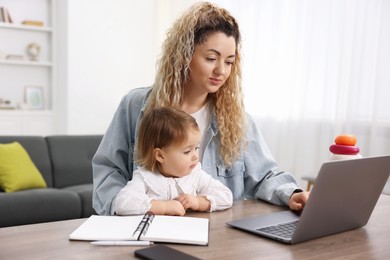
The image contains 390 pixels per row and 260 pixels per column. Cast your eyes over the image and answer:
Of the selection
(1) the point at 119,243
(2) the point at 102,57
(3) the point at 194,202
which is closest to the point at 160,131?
(3) the point at 194,202

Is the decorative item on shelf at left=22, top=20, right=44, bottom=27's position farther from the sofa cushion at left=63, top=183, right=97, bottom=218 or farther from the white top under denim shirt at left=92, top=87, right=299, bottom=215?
the white top under denim shirt at left=92, top=87, right=299, bottom=215

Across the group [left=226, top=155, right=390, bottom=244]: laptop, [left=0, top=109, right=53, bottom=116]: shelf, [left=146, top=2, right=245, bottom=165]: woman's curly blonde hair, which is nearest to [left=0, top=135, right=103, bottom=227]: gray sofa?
[left=0, top=109, right=53, bottom=116]: shelf

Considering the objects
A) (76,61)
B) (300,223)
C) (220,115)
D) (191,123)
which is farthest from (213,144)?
(76,61)

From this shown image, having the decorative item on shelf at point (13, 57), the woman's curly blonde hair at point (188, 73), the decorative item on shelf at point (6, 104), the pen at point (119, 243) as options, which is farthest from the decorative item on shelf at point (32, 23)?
the pen at point (119, 243)

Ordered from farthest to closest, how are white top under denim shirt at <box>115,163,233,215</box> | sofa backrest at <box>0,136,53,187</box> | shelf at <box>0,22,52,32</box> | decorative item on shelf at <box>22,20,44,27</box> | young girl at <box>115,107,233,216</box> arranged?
decorative item on shelf at <box>22,20,44,27</box> < shelf at <box>0,22,52,32</box> < sofa backrest at <box>0,136,53,187</box> < young girl at <box>115,107,233,216</box> < white top under denim shirt at <box>115,163,233,215</box>

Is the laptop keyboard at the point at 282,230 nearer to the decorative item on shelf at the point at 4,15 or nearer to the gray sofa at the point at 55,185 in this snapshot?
the gray sofa at the point at 55,185

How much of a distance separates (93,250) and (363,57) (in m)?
3.21

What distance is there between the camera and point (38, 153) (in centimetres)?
401

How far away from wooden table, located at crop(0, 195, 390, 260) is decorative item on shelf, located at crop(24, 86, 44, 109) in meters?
4.89

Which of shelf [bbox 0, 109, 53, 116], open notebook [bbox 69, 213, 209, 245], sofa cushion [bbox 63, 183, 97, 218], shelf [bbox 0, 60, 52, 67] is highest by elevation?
shelf [bbox 0, 60, 52, 67]

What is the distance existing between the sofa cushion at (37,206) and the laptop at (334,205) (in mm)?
2430

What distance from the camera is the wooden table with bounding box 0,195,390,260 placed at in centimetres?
106

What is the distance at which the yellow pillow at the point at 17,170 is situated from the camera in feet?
12.1

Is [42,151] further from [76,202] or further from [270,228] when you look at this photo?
[270,228]
